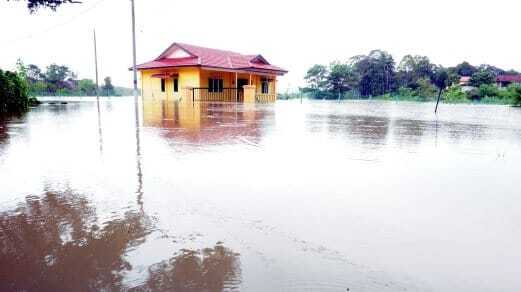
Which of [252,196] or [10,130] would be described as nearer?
[252,196]

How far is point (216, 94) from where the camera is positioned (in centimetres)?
3034

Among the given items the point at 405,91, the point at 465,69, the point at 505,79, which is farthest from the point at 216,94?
the point at 505,79

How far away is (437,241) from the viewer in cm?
238

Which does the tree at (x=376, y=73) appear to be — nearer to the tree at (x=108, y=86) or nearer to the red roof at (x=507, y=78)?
the red roof at (x=507, y=78)

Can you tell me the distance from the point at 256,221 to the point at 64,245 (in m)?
1.20

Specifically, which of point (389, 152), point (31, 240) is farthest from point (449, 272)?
point (389, 152)

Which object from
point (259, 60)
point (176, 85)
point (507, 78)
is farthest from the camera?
point (507, 78)

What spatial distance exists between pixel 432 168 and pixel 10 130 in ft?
26.0

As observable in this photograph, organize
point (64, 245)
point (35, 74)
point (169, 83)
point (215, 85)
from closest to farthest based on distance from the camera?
point (64, 245) < point (215, 85) < point (169, 83) < point (35, 74)

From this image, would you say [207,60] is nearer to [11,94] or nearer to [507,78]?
[11,94]

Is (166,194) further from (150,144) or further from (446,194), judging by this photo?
(150,144)

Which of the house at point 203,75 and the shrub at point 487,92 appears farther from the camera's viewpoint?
the shrub at point 487,92

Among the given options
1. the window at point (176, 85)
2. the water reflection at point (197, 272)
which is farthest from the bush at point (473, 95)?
the water reflection at point (197, 272)

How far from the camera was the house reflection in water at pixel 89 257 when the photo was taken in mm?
1825
